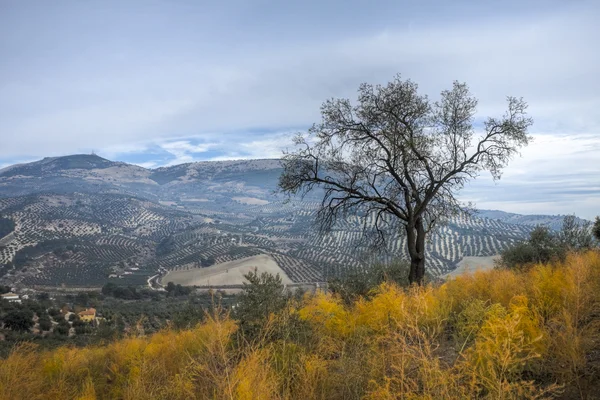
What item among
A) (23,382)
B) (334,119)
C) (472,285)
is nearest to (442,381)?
(472,285)

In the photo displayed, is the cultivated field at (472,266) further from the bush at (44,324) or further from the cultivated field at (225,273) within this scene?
the cultivated field at (225,273)

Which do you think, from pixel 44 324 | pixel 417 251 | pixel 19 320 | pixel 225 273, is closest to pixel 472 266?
pixel 417 251

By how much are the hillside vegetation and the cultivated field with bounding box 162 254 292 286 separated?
73.6m

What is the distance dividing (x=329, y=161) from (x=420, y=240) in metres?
4.04

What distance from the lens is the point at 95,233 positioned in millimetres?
163250

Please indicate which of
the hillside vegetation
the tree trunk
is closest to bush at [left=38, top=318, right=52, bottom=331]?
the hillside vegetation

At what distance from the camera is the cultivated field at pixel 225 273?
8870 cm

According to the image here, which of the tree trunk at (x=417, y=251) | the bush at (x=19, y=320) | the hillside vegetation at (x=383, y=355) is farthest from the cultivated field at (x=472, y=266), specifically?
the bush at (x=19, y=320)

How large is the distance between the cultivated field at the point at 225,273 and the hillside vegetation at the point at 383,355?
2897 inches

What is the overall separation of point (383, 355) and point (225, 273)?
9364 cm

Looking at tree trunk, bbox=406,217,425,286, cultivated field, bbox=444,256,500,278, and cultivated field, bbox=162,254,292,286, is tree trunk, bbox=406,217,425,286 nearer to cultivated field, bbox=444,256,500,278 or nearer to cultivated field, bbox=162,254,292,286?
cultivated field, bbox=444,256,500,278

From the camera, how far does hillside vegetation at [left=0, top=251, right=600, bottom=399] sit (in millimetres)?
4297

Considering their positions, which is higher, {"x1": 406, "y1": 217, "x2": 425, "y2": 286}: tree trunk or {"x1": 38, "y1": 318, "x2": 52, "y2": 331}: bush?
{"x1": 406, "y1": 217, "x2": 425, "y2": 286}: tree trunk

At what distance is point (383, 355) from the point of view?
16.5 ft
